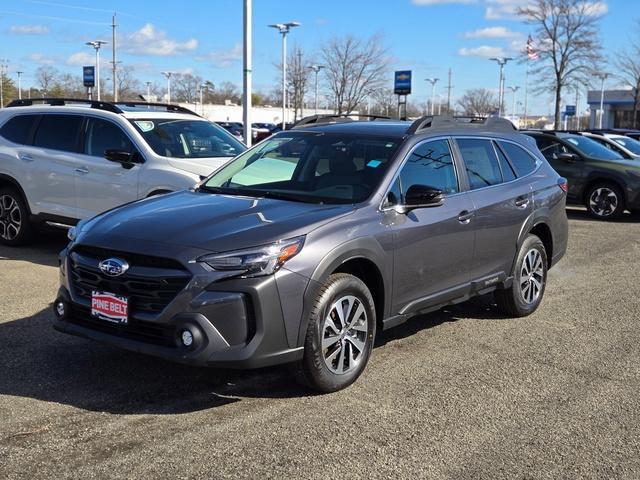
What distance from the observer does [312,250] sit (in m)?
4.23

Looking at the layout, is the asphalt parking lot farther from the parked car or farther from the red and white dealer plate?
the parked car

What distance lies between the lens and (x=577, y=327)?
20.5 feet

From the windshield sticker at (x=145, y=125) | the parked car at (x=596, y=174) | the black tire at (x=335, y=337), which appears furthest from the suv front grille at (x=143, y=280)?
the parked car at (x=596, y=174)

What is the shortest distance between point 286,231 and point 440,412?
145 cm

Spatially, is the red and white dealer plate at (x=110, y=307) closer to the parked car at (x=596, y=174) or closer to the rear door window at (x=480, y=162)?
the rear door window at (x=480, y=162)

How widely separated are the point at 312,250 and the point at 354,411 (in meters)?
1.00

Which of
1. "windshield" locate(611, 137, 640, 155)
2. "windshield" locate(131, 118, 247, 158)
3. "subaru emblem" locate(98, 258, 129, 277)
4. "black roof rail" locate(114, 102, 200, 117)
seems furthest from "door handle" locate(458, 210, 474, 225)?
"windshield" locate(611, 137, 640, 155)

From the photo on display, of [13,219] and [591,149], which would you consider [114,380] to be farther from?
[591,149]

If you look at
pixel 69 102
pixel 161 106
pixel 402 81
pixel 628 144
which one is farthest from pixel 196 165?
pixel 402 81

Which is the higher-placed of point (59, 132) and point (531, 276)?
point (59, 132)

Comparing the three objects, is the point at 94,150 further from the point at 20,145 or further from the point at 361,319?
the point at 361,319

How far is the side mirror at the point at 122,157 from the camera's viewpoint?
802 centimetres

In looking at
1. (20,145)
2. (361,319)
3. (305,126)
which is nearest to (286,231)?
(361,319)

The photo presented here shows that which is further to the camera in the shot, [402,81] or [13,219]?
[402,81]
